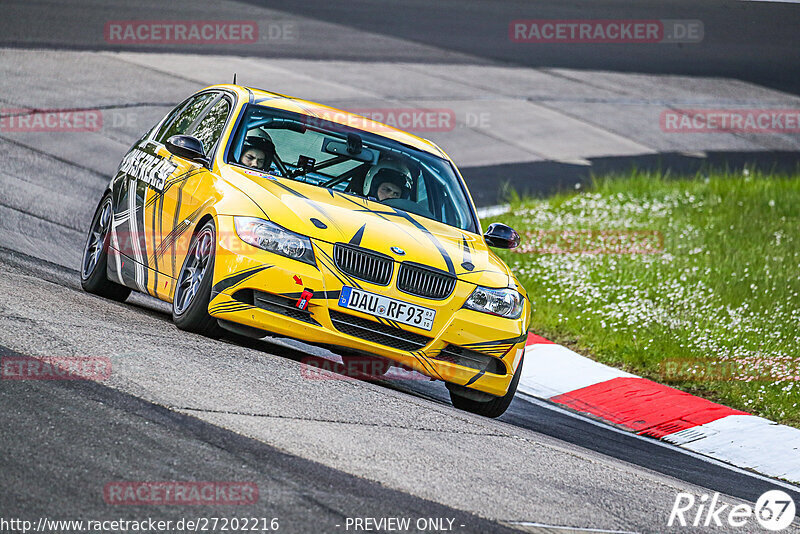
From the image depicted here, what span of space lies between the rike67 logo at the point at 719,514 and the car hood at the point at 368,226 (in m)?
1.90

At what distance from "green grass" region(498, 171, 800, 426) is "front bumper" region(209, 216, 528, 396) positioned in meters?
3.47

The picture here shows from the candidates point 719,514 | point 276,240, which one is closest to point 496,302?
point 276,240

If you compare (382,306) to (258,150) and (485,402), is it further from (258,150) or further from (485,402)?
(258,150)

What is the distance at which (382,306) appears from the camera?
7246mm

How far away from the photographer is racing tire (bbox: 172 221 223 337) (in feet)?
24.2

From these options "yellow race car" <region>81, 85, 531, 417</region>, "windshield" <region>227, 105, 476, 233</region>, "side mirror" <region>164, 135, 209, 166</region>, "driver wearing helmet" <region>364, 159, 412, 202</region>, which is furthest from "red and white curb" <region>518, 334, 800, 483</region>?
"side mirror" <region>164, 135, 209, 166</region>

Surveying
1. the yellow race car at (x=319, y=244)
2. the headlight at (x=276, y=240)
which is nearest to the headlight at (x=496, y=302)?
the yellow race car at (x=319, y=244)

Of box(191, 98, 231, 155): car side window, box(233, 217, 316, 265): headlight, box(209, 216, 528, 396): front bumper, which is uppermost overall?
box(191, 98, 231, 155): car side window

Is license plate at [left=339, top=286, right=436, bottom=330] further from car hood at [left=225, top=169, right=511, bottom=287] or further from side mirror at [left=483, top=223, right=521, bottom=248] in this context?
side mirror at [left=483, top=223, right=521, bottom=248]

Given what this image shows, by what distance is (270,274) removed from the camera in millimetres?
7176

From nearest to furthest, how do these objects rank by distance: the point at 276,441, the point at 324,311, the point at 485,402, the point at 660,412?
1. the point at 276,441
2. the point at 324,311
3. the point at 485,402
4. the point at 660,412

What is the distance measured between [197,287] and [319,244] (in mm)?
836

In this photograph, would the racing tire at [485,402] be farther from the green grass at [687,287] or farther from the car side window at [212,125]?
the green grass at [687,287]

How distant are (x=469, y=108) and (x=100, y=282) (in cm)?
1301
